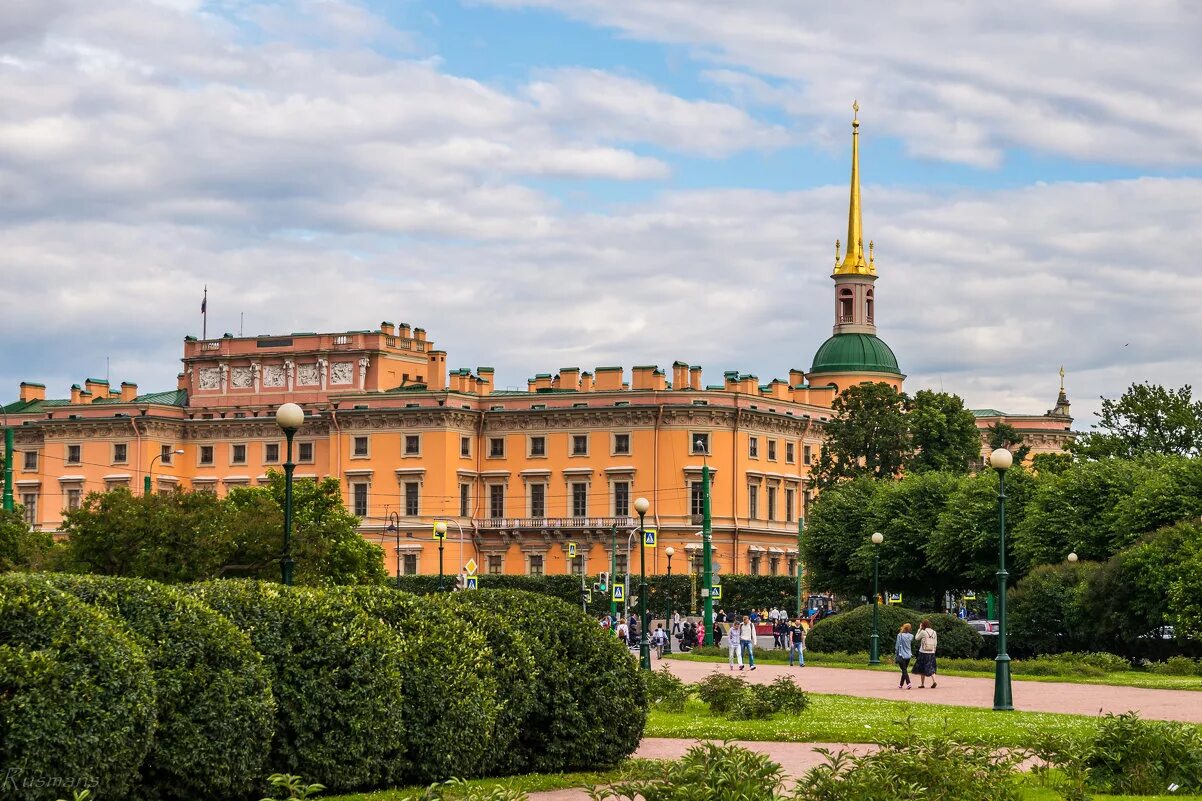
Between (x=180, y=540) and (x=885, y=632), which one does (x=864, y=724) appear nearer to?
(x=180, y=540)

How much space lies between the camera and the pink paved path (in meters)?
29.0

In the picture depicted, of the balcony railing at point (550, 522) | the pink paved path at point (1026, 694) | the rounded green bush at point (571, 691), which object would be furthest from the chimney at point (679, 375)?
the rounded green bush at point (571, 691)

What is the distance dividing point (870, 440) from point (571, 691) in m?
69.2

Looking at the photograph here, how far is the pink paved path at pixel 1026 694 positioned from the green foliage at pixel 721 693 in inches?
171

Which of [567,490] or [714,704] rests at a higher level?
[567,490]

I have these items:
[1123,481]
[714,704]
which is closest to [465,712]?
[714,704]

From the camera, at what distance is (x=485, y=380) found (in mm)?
105750

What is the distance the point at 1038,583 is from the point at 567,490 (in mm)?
52775

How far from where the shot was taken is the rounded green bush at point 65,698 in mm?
13703

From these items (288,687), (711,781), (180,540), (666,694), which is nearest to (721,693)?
(666,694)

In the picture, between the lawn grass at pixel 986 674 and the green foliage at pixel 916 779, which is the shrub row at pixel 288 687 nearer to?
the green foliage at pixel 916 779

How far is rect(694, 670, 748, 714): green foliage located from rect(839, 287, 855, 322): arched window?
89.8 metres

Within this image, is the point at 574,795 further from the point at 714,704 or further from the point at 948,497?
the point at 948,497

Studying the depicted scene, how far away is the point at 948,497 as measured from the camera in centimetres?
6700
